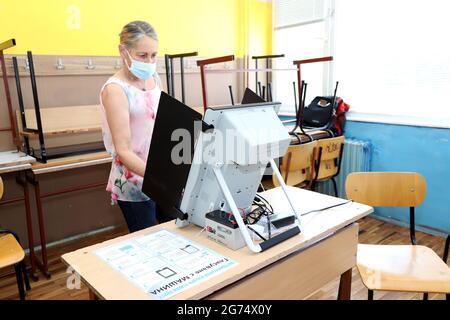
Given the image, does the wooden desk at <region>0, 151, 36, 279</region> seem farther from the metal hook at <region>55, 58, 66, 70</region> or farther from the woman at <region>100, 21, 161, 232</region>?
the woman at <region>100, 21, 161, 232</region>

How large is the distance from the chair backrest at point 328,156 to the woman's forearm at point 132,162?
6.08 ft

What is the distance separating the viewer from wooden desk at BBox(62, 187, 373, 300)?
949 mm

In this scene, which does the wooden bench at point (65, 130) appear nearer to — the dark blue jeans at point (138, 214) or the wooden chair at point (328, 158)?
the dark blue jeans at point (138, 214)

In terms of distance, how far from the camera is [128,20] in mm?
3012

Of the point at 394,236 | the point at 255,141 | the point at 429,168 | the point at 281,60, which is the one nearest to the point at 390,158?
the point at 429,168

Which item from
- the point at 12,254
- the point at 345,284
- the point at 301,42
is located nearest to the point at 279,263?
the point at 345,284

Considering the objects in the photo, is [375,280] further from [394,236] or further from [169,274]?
[394,236]

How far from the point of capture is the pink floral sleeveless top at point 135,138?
1419 mm

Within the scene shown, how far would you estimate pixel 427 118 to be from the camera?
2852mm

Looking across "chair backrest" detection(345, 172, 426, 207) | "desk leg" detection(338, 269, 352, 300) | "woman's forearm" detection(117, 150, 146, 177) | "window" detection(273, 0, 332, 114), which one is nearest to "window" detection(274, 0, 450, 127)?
"window" detection(273, 0, 332, 114)

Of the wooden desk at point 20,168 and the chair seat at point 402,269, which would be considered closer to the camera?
the chair seat at point 402,269

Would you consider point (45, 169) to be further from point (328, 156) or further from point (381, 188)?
point (328, 156)

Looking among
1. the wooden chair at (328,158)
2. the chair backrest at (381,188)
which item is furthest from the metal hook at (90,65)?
the chair backrest at (381,188)

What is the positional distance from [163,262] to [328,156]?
7.38ft
